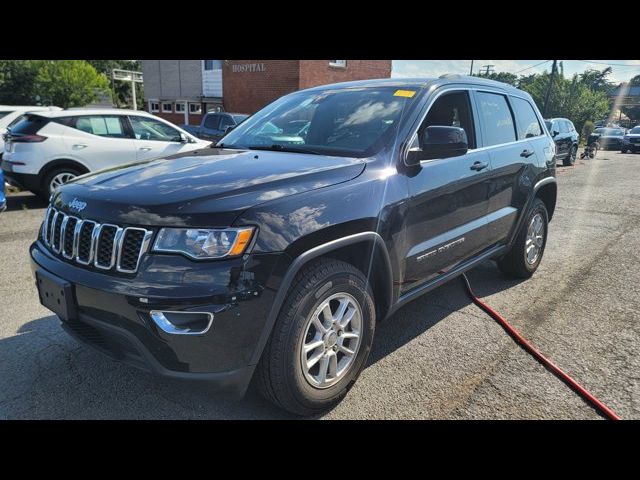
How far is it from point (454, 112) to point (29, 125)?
718cm

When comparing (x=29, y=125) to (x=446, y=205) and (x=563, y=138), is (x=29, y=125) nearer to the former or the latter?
(x=446, y=205)

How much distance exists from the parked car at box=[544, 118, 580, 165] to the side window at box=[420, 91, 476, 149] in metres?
15.6

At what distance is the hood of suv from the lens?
2.23 metres

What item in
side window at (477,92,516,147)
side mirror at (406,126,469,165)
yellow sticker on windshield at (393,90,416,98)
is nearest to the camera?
side mirror at (406,126,469,165)

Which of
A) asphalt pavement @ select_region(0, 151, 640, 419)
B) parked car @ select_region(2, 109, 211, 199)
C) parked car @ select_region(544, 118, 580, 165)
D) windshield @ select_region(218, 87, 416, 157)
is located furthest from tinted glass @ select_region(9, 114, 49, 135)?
parked car @ select_region(544, 118, 580, 165)

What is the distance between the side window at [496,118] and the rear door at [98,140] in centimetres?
650

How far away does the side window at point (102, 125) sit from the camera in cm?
828

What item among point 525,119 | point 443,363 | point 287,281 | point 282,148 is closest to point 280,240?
point 287,281

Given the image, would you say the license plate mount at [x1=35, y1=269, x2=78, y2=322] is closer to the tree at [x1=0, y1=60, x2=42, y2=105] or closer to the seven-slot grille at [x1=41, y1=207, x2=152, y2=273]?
the seven-slot grille at [x1=41, y1=207, x2=152, y2=273]

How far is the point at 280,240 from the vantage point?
2279 millimetres

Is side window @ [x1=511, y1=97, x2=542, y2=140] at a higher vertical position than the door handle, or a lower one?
higher
